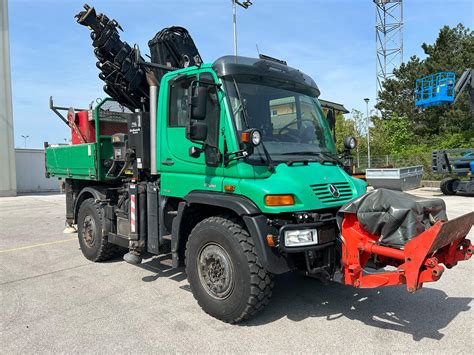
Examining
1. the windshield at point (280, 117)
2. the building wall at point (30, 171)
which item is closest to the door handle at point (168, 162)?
the windshield at point (280, 117)

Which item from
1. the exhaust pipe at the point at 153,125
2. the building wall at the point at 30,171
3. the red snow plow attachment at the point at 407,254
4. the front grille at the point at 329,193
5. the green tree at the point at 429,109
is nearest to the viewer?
the red snow plow attachment at the point at 407,254

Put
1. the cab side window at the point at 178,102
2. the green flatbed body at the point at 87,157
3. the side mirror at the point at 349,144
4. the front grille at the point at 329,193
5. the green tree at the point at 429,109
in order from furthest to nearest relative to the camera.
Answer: the green tree at the point at 429,109 < the green flatbed body at the point at 87,157 < the side mirror at the point at 349,144 < the cab side window at the point at 178,102 < the front grille at the point at 329,193

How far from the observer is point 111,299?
4.98 meters

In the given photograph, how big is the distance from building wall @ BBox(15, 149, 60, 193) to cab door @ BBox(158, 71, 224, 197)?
23.6 m

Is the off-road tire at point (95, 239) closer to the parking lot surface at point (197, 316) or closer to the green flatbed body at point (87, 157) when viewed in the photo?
the parking lot surface at point (197, 316)

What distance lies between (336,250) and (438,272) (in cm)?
100

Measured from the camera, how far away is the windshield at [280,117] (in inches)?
169

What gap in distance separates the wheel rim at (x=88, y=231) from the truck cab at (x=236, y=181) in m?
1.33

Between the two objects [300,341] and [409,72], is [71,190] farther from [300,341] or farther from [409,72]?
[409,72]

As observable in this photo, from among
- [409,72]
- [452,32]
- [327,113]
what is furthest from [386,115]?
[327,113]

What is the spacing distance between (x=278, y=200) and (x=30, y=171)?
1033 inches

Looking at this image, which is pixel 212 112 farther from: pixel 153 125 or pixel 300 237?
pixel 300 237

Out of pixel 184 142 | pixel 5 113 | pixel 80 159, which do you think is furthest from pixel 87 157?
pixel 5 113

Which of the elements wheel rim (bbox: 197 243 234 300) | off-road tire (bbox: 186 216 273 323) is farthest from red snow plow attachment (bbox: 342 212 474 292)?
wheel rim (bbox: 197 243 234 300)
